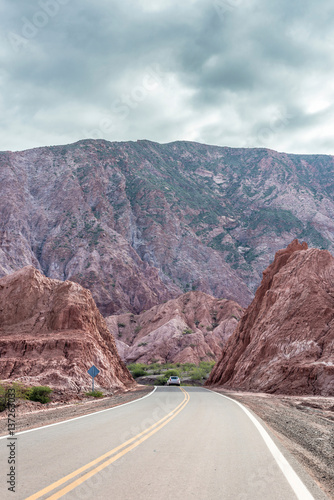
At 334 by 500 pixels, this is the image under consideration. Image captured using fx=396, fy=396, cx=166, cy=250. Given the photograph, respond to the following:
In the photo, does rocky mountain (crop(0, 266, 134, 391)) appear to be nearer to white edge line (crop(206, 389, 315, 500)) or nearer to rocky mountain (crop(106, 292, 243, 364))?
white edge line (crop(206, 389, 315, 500))

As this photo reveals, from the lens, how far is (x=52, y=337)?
103 feet

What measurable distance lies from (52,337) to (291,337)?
19183mm

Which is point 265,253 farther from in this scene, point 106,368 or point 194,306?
point 106,368

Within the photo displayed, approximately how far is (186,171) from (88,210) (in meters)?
73.4

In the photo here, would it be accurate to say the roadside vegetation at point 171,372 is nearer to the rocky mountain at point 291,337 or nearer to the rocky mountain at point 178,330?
the rocky mountain at point 178,330

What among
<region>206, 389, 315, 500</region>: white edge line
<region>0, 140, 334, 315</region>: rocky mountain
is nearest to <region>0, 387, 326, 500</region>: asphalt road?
<region>206, 389, 315, 500</region>: white edge line

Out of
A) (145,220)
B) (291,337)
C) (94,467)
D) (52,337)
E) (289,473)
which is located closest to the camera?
(289,473)

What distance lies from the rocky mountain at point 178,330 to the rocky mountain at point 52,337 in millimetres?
33347

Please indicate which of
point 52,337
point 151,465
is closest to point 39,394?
point 52,337

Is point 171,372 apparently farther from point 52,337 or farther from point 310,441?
point 310,441

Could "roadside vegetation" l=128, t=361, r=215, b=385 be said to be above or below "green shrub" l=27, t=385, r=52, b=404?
below

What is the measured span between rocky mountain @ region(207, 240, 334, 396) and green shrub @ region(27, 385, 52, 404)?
15643 millimetres

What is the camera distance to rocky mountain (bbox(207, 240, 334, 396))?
27312 millimetres

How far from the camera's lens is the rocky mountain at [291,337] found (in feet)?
89.6
